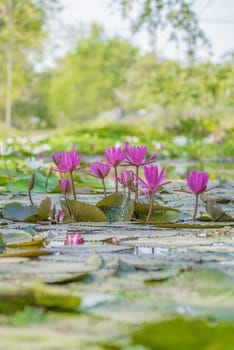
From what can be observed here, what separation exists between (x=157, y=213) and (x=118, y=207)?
0.12 metres

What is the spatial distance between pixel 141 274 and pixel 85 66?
43681mm

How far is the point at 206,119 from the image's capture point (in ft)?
47.1

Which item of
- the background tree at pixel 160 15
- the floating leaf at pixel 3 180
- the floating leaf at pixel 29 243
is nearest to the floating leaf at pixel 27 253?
the floating leaf at pixel 29 243

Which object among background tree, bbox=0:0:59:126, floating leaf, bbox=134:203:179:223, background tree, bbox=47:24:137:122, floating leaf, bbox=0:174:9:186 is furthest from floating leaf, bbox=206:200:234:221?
background tree, bbox=47:24:137:122

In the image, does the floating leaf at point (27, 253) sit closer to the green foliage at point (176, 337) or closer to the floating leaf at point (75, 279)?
the floating leaf at point (75, 279)

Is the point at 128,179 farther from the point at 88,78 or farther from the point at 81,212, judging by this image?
the point at 88,78

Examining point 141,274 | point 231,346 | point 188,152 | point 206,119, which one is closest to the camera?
point 231,346

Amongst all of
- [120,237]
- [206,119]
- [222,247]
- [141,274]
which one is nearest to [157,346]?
[141,274]

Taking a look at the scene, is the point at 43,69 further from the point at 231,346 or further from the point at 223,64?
the point at 231,346

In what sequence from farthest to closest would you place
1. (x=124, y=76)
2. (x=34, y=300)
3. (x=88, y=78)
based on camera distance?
(x=88, y=78)
(x=124, y=76)
(x=34, y=300)

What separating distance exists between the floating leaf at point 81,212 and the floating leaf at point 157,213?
0.11 m

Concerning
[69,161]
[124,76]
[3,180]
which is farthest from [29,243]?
[124,76]

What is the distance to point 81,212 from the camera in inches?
71.0

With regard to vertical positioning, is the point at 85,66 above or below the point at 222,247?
above
